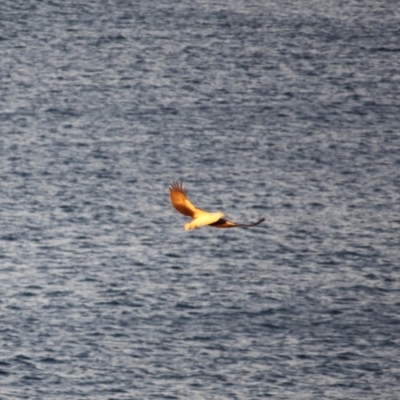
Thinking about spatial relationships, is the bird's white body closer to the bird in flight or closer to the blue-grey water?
the bird in flight

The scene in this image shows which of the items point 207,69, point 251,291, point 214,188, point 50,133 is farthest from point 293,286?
point 207,69

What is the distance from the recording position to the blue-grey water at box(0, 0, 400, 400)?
293 feet

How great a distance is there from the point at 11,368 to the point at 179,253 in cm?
2216

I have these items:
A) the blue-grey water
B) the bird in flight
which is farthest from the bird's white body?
the blue-grey water

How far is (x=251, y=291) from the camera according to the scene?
321ft

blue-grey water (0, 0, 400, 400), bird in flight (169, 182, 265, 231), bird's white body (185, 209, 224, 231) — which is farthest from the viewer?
blue-grey water (0, 0, 400, 400)

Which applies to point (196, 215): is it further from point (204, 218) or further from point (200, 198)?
point (200, 198)

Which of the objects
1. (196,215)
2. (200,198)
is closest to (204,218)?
(196,215)

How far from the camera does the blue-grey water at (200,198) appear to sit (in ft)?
293

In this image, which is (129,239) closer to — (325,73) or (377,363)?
(377,363)

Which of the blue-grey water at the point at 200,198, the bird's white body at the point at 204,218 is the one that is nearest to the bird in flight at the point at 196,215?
the bird's white body at the point at 204,218

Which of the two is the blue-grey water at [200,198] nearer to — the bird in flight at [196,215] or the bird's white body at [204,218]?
the bird in flight at [196,215]

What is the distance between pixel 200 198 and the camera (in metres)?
112

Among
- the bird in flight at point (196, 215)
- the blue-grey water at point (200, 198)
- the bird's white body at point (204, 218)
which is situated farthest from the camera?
the blue-grey water at point (200, 198)
